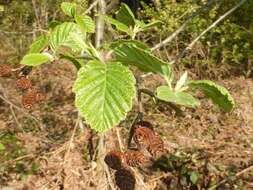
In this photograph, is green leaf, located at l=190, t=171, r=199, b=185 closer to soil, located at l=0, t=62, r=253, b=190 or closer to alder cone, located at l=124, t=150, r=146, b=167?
soil, located at l=0, t=62, r=253, b=190

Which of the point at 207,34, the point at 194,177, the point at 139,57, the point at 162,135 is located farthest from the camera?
the point at 207,34

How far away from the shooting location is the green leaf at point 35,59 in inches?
32.3

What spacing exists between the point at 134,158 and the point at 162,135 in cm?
467

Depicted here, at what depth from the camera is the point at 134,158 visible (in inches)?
33.9

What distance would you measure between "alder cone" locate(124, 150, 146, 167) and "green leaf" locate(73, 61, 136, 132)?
0.11 meters

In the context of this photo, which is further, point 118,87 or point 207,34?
point 207,34

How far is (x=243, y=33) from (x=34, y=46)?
253 inches

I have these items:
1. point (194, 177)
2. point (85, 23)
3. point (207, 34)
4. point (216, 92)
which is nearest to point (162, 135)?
point (194, 177)

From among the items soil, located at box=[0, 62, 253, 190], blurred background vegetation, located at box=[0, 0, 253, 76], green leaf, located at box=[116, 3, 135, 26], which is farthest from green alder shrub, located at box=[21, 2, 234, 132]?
blurred background vegetation, located at box=[0, 0, 253, 76]

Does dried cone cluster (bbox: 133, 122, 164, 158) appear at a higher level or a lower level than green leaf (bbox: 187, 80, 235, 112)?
lower

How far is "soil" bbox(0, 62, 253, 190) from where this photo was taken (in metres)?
3.20

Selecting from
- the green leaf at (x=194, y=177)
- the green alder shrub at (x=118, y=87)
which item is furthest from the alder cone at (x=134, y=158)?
the green leaf at (x=194, y=177)

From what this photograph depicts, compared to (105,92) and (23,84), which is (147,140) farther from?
(23,84)

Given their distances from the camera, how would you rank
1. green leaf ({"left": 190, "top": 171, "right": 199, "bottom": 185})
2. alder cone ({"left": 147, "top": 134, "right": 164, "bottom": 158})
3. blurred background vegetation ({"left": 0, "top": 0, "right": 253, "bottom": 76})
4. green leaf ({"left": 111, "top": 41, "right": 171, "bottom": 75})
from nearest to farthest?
Result: green leaf ({"left": 111, "top": 41, "right": 171, "bottom": 75}) → alder cone ({"left": 147, "top": 134, "right": 164, "bottom": 158}) → green leaf ({"left": 190, "top": 171, "right": 199, "bottom": 185}) → blurred background vegetation ({"left": 0, "top": 0, "right": 253, "bottom": 76})
